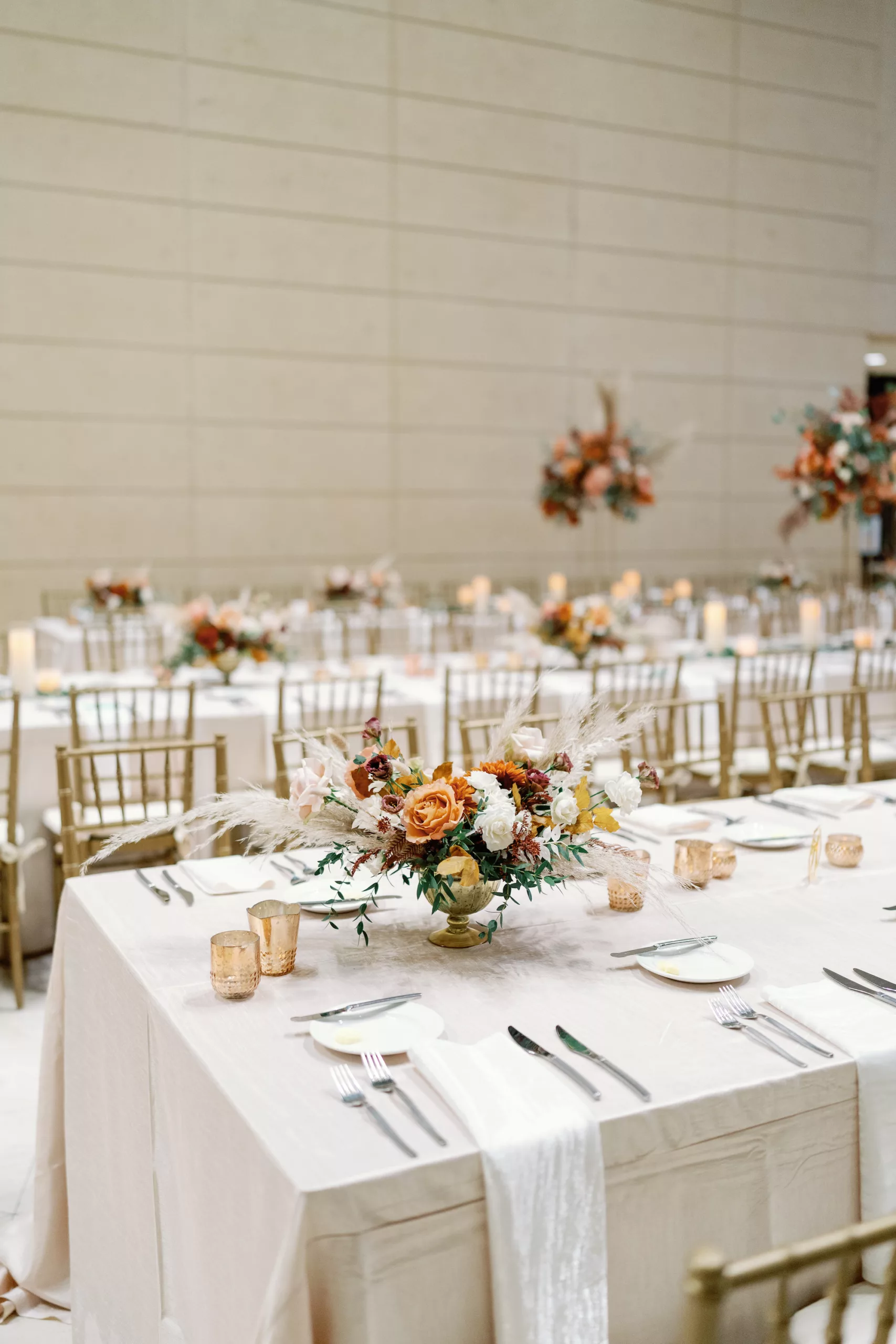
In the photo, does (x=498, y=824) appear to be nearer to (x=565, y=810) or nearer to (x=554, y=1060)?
(x=565, y=810)

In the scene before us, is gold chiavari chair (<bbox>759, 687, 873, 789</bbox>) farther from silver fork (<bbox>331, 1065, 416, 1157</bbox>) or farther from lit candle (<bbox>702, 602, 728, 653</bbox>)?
silver fork (<bbox>331, 1065, 416, 1157</bbox>)

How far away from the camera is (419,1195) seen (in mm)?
1348

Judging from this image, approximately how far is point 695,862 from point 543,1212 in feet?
3.54

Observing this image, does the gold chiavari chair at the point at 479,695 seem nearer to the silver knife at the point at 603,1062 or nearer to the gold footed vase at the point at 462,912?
the gold footed vase at the point at 462,912

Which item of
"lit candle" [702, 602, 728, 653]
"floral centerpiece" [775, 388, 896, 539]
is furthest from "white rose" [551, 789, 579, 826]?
"floral centerpiece" [775, 388, 896, 539]

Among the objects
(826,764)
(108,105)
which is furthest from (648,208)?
(826,764)

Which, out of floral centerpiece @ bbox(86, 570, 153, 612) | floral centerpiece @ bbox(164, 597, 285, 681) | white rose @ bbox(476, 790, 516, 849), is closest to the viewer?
white rose @ bbox(476, 790, 516, 849)

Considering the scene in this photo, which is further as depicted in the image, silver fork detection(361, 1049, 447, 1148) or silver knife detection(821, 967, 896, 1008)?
silver knife detection(821, 967, 896, 1008)

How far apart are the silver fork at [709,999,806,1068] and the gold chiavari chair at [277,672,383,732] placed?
267 cm

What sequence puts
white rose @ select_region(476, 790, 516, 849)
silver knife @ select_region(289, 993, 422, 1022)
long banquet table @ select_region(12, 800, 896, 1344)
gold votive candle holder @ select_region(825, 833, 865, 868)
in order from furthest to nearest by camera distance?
1. gold votive candle holder @ select_region(825, 833, 865, 868)
2. white rose @ select_region(476, 790, 516, 849)
3. silver knife @ select_region(289, 993, 422, 1022)
4. long banquet table @ select_region(12, 800, 896, 1344)

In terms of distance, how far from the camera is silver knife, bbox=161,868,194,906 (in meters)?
2.30

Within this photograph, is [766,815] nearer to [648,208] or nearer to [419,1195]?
[419,1195]

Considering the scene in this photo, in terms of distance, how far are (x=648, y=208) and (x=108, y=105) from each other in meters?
5.19

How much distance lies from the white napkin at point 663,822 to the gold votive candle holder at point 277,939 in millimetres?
1043
